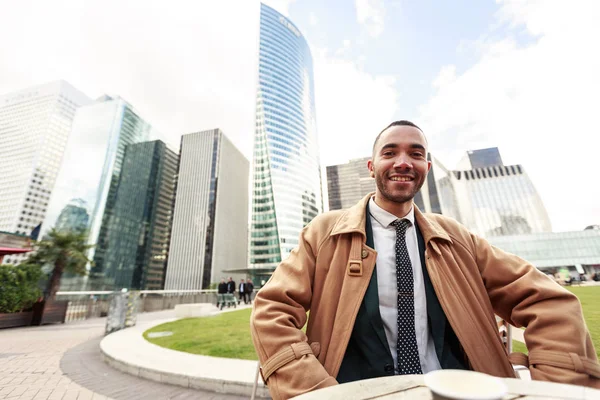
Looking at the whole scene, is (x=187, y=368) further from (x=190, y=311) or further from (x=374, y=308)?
(x=190, y=311)

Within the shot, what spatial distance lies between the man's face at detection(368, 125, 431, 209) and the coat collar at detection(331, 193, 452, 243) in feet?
0.55

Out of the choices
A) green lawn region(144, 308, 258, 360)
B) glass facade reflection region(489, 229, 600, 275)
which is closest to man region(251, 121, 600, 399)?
green lawn region(144, 308, 258, 360)

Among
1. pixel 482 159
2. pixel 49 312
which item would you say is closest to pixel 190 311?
pixel 49 312

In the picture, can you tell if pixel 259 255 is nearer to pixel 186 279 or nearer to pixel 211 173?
pixel 186 279

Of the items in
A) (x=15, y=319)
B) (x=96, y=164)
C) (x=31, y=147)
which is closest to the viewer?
(x=15, y=319)

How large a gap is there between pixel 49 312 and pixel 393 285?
12.4 m

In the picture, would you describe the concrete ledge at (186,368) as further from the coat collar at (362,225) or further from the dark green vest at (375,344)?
the coat collar at (362,225)

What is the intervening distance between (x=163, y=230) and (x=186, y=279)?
2653 centimetres

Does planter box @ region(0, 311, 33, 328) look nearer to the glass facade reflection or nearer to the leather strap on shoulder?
the leather strap on shoulder

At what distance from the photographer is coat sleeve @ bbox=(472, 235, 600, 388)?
1.01 metres

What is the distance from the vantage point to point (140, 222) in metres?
71.1

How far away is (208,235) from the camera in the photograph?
200ft

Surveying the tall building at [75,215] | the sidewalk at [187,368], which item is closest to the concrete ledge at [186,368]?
the sidewalk at [187,368]

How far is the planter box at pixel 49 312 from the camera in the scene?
859cm
